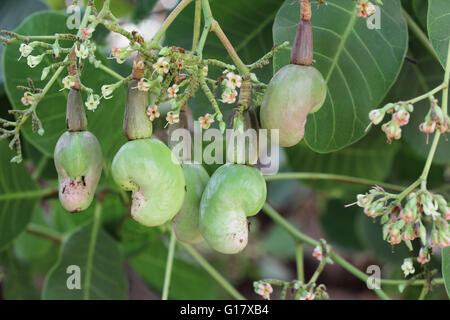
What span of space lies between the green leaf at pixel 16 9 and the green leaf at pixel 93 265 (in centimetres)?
71

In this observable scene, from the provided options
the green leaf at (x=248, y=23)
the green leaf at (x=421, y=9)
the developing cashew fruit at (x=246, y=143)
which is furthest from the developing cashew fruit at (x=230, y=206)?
the green leaf at (x=421, y=9)

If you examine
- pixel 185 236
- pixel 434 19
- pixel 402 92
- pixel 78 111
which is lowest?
pixel 185 236

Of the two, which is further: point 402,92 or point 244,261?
point 244,261

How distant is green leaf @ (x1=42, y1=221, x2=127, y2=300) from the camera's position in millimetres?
1896

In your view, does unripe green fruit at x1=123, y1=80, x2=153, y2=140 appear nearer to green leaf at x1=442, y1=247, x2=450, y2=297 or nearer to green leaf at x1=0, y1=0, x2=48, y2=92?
green leaf at x1=442, y1=247, x2=450, y2=297

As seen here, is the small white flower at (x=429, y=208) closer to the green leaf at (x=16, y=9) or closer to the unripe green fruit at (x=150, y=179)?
the unripe green fruit at (x=150, y=179)

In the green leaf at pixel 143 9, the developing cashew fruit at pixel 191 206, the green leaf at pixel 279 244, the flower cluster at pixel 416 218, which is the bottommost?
the flower cluster at pixel 416 218

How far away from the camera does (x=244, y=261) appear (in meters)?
3.90

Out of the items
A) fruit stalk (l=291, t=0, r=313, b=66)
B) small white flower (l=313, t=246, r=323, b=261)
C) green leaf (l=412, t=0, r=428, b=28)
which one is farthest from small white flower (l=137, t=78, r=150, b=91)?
green leaf (l=412, t=0, r=428, b=28)

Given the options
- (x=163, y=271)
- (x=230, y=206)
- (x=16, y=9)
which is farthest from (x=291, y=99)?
(x=163, y=271)

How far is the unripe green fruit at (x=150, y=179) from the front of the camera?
3.26 ft
